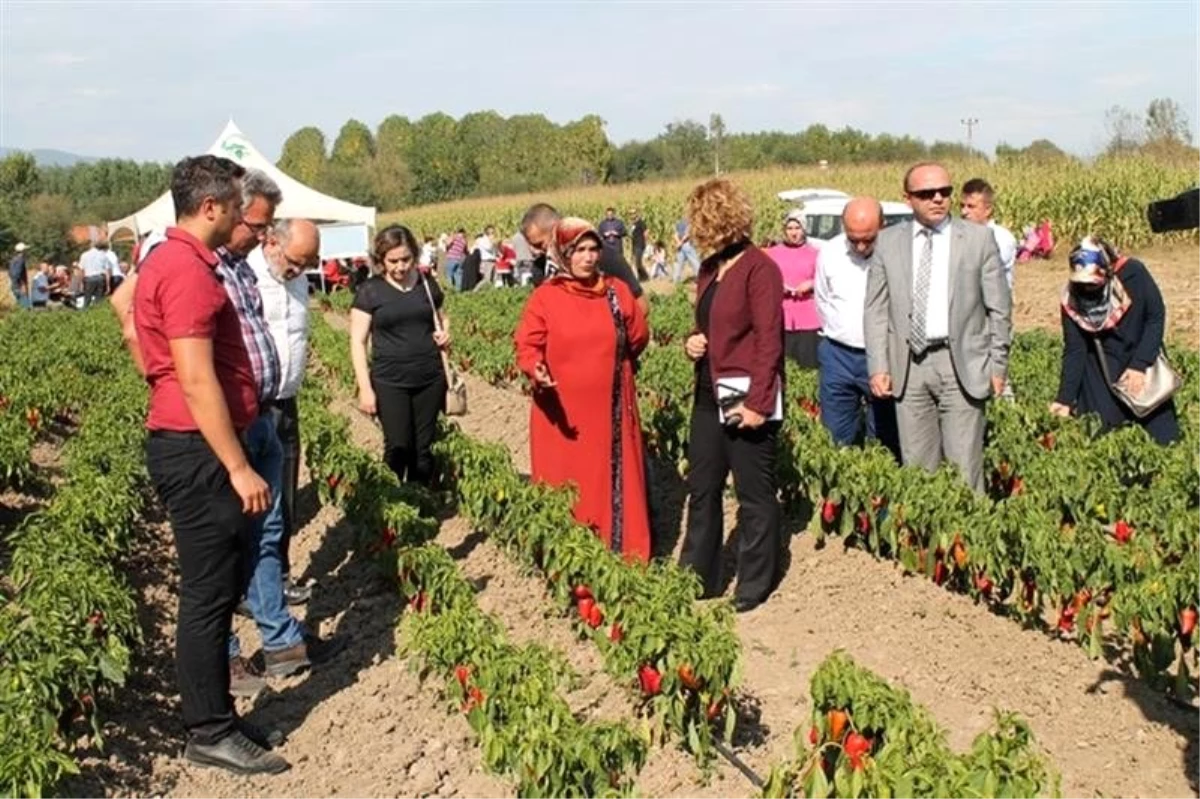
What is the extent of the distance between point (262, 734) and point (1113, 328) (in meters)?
4.73

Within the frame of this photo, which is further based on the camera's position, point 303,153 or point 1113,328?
point 303,153

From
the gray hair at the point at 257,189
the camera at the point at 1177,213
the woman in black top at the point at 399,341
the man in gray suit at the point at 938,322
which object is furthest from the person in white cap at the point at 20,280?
the camera at the point at 1177,213

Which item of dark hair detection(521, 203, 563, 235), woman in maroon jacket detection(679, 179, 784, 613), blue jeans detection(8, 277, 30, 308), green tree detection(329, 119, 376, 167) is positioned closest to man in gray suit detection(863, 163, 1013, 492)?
woman in maroon jacket detection(679, 179, 784, 613)

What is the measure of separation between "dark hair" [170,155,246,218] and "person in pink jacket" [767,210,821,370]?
4791mm

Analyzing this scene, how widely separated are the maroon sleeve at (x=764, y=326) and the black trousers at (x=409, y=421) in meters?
2.11

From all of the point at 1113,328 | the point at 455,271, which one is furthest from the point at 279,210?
the point at 1113,328

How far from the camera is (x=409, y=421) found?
22.9 ft

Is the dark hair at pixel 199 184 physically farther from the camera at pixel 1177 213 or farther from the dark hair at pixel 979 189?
the dark hair at pixel 979 189

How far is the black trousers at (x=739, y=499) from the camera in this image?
573cm

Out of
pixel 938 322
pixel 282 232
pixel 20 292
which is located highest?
pixel 282 232

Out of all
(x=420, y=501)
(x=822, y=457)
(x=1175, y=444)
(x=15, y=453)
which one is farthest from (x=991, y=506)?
(x=15, y=453)

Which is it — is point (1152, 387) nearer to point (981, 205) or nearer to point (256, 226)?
point (981, 205)

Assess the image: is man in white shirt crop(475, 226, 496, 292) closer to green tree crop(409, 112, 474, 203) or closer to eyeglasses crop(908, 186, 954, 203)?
eyeglasses crop(908, 186, 954, 203)

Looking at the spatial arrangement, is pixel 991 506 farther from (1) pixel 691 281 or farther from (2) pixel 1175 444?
(1) pixel 691 281
